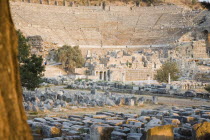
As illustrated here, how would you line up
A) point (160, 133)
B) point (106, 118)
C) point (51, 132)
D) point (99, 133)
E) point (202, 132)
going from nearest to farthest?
point (160, 133), point (202, 132), point (99, 133), point (51, 132), point (106, 118)

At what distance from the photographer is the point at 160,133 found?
5305 mm

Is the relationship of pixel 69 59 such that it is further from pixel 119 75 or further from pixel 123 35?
pixel 123 35

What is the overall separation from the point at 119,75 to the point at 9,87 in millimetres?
30154

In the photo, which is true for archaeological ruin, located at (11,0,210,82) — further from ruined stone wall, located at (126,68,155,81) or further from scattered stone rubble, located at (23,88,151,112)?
scattered stone rubble, located at (23,88,151,112)

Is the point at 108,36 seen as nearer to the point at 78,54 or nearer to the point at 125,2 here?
the point at 78,54

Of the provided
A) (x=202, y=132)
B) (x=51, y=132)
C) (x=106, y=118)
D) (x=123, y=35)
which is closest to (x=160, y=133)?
(x=202, y=132)

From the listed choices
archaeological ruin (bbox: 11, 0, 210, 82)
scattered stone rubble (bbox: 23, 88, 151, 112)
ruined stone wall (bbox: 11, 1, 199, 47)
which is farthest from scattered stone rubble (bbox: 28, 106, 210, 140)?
ruined stone wall (bbox: 11, 1, 199, 47)

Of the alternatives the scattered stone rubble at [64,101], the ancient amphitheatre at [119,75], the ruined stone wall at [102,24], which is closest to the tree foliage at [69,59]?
the ancient amphitheatre at [119,75]

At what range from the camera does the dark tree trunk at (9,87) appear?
2.51 metres

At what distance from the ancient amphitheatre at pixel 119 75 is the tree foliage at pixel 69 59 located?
4.79 feet

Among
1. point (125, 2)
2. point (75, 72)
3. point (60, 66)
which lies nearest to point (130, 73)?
point (75, 72)

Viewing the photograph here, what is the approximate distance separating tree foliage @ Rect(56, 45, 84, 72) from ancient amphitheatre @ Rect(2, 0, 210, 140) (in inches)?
57.4

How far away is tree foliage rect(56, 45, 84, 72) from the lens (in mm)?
38666

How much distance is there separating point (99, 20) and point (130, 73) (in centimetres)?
3015
